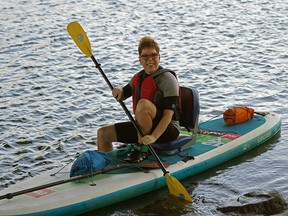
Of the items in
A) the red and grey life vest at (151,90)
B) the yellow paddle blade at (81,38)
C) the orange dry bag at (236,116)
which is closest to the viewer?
the red and grey life vest at (151,90)

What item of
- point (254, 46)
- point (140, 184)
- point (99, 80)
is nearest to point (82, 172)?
point (140, 184)

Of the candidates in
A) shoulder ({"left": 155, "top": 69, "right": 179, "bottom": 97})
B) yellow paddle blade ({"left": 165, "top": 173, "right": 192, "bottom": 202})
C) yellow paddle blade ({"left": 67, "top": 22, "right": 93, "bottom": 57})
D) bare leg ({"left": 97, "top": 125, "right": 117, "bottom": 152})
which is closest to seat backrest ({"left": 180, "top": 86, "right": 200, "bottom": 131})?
shoulder ({"left": 155, "top": 69, "right": 179, "bottom": 97})

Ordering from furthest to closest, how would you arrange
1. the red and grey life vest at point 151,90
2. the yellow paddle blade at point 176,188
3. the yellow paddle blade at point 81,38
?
the yellow paddle blade at point 81,38 → the red and grey life vest at point 151,90 → the yellow paddle blade at point 176,188

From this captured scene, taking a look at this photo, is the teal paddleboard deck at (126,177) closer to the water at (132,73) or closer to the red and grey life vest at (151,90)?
the water at (132,73)

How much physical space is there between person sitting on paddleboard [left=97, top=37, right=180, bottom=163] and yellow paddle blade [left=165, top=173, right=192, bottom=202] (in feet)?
1.26

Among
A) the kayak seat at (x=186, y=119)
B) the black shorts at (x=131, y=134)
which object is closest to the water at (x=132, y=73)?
the kayak seat at (x=186, y=119)

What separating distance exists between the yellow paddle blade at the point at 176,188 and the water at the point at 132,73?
12 cm

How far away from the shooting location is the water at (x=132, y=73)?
6426mm

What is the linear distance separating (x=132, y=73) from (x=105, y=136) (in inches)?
171

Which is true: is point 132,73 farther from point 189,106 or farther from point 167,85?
point 167,85

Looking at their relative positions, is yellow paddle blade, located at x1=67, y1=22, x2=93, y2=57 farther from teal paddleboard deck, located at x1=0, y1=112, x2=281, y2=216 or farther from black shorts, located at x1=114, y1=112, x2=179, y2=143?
teal paddleboard deck, located at x1=0, y1=112, x2=281, y2=216

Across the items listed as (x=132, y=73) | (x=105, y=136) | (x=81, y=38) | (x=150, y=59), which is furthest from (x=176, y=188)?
(x=132, y=73)

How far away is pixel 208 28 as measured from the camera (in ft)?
44.6

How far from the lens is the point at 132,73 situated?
413 inches
